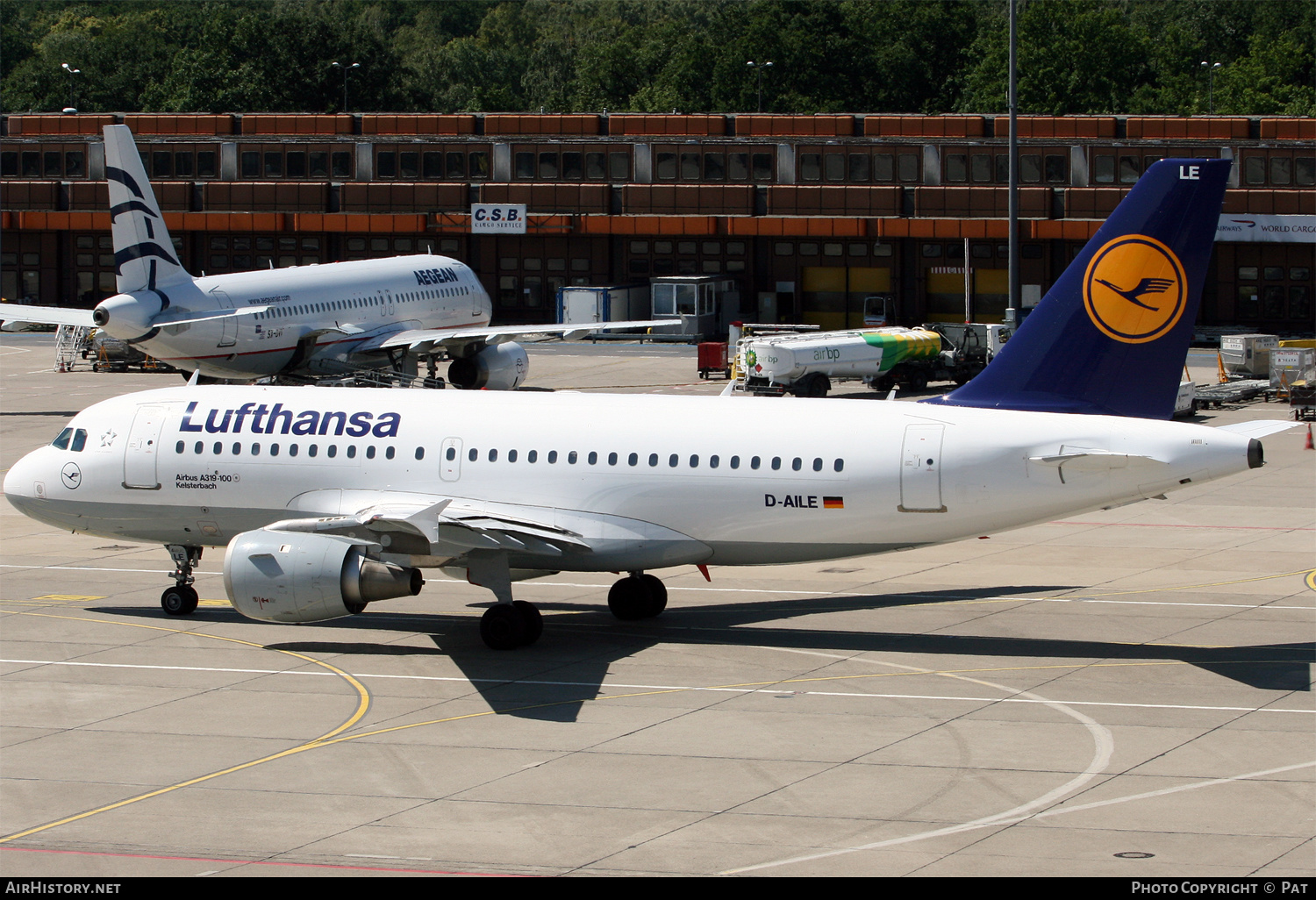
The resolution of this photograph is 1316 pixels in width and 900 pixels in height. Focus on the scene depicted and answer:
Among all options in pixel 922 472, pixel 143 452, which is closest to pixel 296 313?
pixel 143 452

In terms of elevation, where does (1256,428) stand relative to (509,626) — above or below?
above

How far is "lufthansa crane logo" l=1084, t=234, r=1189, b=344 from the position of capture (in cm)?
2805

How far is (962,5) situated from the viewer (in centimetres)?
16700

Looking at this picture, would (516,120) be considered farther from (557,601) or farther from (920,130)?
(557,601)

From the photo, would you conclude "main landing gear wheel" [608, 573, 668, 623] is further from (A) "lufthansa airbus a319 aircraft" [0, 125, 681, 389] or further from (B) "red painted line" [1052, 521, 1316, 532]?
(A) "lufthansa airbus a319 aircraft" [0, 125, 681, 389]

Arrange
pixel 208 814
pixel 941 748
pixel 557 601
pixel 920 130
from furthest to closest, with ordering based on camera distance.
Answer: pixel 920 130, pixel 557 601, pixel 941 748, pixel 208 814

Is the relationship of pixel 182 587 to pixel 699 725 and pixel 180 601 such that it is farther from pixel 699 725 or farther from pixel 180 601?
pixel 699 725

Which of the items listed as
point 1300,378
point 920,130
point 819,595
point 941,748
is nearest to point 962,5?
point 920,130

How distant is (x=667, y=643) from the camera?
2909 centimetres

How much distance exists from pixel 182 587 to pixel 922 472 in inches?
576

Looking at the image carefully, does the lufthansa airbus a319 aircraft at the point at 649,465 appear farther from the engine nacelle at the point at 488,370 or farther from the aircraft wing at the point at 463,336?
the engine nacelle at the point at 488,370

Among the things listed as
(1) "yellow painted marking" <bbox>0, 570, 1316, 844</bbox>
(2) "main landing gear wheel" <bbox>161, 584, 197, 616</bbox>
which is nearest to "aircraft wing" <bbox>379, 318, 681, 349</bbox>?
(2) "main landing gear wheel" <bbox>161, 584, 197, 616</bbox>

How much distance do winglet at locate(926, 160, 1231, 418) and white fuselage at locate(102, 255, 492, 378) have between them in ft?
129

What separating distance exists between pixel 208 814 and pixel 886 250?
A: 261 ft
